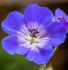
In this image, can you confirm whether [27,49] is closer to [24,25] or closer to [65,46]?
[24,25]

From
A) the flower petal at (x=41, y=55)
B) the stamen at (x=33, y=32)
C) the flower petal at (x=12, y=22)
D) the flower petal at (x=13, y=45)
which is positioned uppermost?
the flower petal at (x=12, y=22)

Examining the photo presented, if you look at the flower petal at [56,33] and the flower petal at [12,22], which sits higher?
the flower petal at [12,22]

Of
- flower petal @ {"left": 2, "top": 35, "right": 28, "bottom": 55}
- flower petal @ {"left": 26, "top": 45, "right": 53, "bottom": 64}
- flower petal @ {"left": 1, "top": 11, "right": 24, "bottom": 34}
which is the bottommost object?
flower petal @ {"left": 26, "top": 45, "right": 53, "bottom": 64}

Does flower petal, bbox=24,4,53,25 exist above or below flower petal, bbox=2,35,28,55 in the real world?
above

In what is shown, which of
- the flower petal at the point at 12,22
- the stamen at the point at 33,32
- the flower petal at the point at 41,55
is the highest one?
the flower petal at the point at 12,22

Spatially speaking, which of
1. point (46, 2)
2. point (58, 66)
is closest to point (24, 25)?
point (58, 66)
